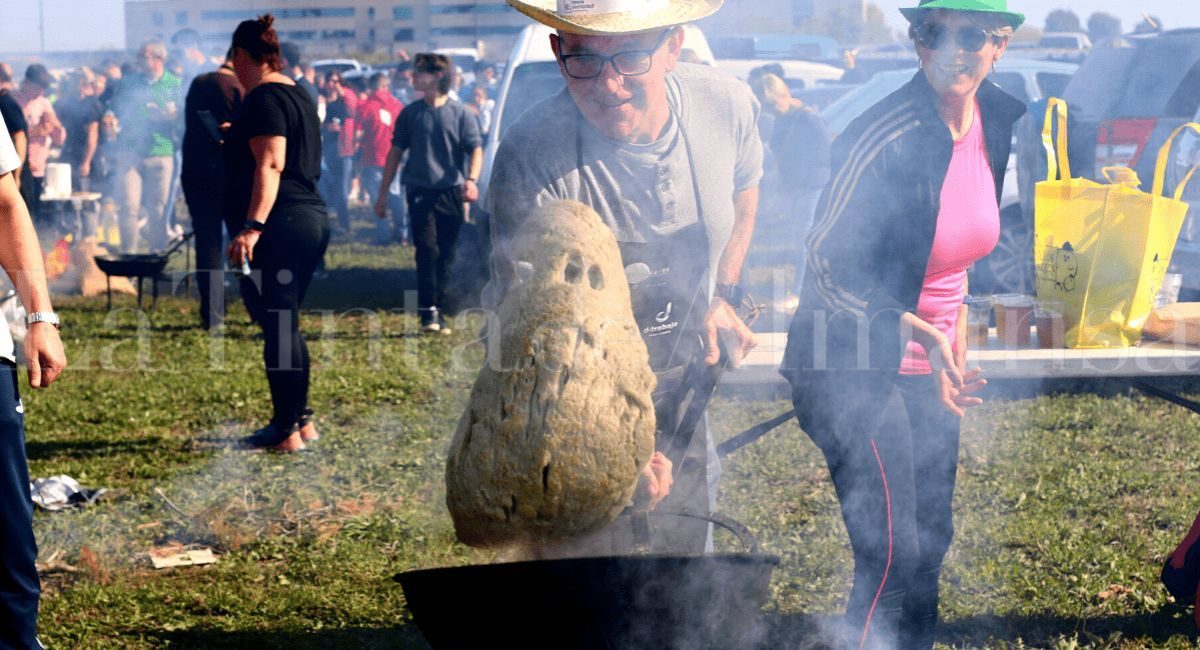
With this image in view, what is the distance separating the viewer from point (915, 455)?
3055mm

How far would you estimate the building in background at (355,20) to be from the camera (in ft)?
10.6

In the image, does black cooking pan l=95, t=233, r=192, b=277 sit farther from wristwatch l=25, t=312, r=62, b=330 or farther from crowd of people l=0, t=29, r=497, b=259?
wristwatch l=25, t=312, r=62, b=330

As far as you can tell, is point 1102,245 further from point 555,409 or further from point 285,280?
point 285,280

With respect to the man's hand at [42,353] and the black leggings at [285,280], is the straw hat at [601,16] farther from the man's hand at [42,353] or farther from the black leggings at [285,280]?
the black leggings at [285,280]

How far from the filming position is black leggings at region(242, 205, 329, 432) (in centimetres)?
511

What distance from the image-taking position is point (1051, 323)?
13.3 ft

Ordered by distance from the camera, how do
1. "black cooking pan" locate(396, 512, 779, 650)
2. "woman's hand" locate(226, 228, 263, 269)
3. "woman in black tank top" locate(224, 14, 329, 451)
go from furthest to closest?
"woman in black tank top" locate(224, 14, 329, 451), "woman's hand" locate(226, 228, 263, 269), "black cooking pan" locate(396, 512, 779, 650)

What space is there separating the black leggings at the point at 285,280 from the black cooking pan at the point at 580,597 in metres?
3.31

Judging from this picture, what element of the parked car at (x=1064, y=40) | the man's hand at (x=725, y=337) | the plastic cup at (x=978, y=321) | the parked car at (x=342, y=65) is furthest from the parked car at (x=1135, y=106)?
the parked car at (x=1064, y=40)

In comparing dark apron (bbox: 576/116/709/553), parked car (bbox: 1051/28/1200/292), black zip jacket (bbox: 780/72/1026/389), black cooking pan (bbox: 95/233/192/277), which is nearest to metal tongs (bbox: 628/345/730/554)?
dark apron (bbox: 576/116/709/553)

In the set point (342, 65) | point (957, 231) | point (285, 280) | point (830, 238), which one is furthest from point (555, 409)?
point (342, 65)

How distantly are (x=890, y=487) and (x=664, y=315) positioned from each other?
0.69 meters

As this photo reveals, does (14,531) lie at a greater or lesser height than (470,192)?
lesser

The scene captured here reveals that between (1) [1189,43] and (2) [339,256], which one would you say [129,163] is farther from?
(1) [1189,43]
